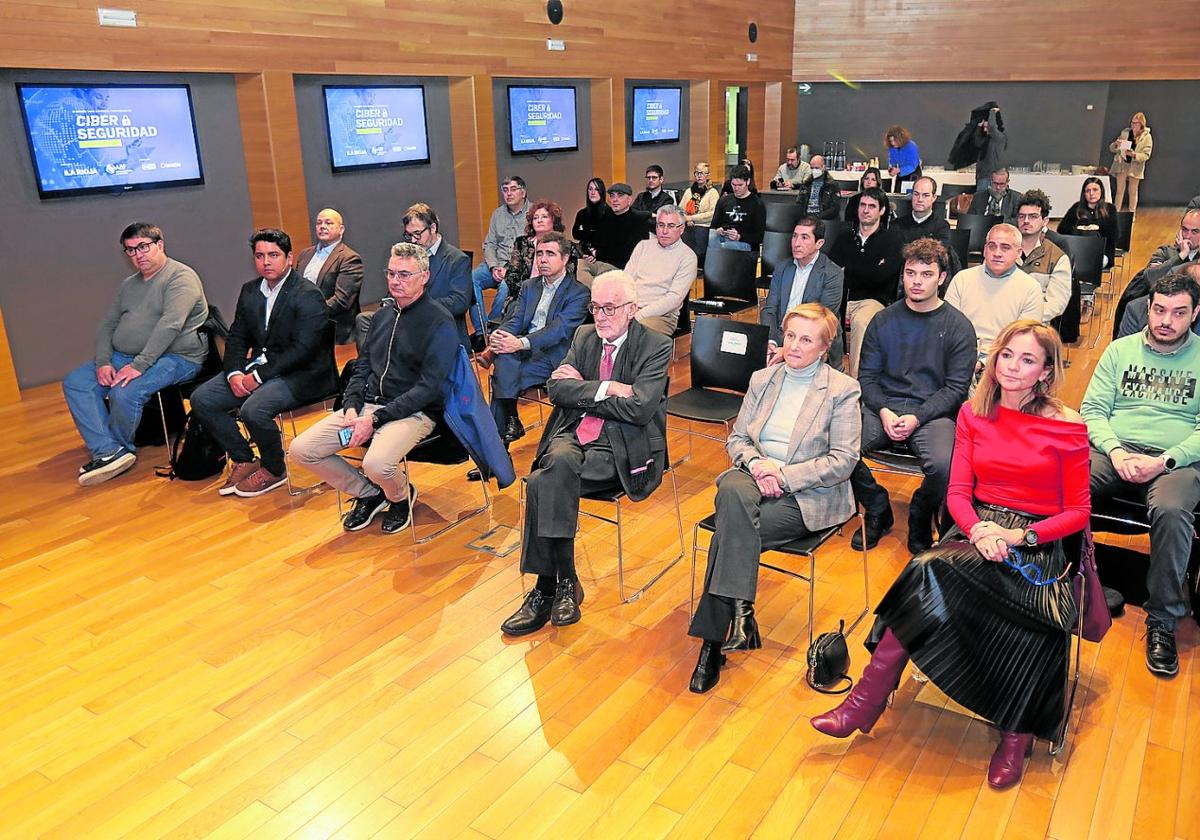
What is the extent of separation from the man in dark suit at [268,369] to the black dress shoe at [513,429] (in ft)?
3.60

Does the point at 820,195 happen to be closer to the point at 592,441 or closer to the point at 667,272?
the point at 667,272

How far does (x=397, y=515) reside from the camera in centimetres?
497

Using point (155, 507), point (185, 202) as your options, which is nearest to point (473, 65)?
point (185, 202)

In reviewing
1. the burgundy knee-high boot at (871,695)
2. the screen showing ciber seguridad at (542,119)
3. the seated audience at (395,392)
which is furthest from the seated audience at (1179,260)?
the screen showing ciber seguridad at (542,119)

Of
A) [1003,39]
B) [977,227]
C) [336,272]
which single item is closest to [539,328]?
[336,272]

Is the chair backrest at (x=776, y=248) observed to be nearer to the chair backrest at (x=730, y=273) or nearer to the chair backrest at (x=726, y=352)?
the chair backrest at (x=730, y=273)

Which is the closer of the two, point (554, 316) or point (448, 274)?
point (554, 316)

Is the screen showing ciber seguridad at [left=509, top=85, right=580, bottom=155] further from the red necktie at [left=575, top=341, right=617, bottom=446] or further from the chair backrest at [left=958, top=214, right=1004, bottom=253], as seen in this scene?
the red necktie at [left=575, top=341, right=617, bottom=446]

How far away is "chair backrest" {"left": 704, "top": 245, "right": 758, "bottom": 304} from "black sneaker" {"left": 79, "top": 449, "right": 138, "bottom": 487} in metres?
4.36

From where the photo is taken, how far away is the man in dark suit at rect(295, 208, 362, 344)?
6.21m

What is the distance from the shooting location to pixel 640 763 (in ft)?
10.3

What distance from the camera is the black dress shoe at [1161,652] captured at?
11.5 ft

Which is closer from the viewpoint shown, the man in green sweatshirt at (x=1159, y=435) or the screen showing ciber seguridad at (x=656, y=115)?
the man in green sweatshirt at (x=1159, y=435)

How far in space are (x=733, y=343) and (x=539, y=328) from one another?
52.7 inches
